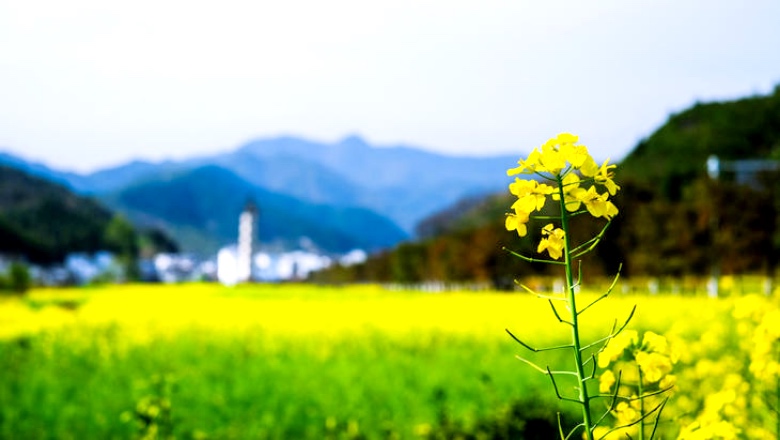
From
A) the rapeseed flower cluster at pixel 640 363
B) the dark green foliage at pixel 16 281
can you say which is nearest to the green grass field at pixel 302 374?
the rapeseed flower cluster at pixel 640 363

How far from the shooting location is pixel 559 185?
1.42 meters

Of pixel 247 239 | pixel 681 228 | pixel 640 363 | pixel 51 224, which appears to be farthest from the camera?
pixel 51 224

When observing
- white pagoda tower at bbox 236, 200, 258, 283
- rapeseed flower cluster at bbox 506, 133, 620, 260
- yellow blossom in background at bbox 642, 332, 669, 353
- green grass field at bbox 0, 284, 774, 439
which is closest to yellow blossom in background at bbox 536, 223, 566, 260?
rapeseed flower cluster at bbox 506, 133, 620, 260

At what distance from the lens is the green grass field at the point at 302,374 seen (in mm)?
5750

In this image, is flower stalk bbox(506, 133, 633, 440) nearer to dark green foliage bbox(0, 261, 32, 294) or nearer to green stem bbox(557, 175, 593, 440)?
green stem bbox(557, 175, 593, 440)

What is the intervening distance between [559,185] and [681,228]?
3459 cm

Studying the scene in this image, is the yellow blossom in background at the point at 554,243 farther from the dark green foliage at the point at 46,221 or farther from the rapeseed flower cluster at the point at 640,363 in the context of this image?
the dark green foliage at the point at 46,221

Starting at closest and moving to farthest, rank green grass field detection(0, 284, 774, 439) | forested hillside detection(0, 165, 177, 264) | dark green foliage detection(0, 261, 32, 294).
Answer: green grass field detection(0, 284, 774, 439)
dark green foliage detection(0, 261, 32, 294)
forested hillside detection(0, 165, 177, 264)

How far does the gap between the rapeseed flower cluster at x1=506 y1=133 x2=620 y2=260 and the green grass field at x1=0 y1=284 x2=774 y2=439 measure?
1785 mm

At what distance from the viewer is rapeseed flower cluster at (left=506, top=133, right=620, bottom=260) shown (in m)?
1.42

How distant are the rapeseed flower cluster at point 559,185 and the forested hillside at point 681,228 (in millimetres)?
2298

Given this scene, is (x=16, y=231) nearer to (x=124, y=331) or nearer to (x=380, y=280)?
(x=380, y=280)

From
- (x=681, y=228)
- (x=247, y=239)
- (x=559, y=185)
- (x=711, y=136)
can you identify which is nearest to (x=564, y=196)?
(x=559, y=185)

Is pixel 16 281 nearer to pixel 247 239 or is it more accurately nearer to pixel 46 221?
pixel 247 239
